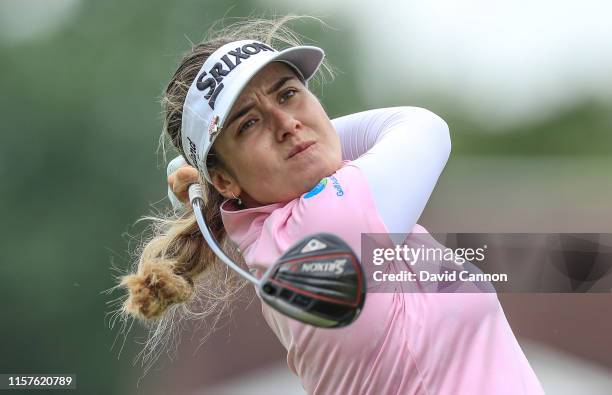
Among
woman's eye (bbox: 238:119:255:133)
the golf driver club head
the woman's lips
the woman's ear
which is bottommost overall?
Answer: the golf driver club head

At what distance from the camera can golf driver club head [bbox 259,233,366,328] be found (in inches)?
43.9

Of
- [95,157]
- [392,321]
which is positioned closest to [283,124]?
[392,321]

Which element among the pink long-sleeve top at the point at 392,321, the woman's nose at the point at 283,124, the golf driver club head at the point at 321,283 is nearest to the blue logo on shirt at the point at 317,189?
the pink long-sleeve top at the point at 392,321

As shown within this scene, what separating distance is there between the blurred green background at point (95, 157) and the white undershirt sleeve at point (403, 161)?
2.89 m

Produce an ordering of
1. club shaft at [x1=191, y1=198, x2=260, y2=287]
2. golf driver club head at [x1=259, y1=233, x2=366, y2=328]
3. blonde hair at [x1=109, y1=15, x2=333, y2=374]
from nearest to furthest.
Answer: golf driver club head at [x1=259, y1=233, x2=366, y2=328], club shaft at [x1=191, y1=198, x2=260, y2=287], blonde hair at [x1=109, y1=15, x2=333, y2=374]

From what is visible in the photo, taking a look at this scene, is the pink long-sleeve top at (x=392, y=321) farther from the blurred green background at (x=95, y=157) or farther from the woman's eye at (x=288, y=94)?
the blurred green background at (x=95, y=157)

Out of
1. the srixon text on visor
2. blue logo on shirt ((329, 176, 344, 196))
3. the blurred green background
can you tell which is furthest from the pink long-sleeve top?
the blurred green background

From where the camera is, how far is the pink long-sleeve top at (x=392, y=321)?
134 cm

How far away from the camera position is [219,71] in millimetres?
1514

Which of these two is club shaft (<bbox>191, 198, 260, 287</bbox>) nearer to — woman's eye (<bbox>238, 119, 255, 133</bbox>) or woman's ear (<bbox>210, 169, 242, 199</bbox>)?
woman's ear (<bbox>210, 169, 242, 199</bbox>)

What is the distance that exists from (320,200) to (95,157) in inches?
152

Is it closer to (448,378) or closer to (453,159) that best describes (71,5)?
(453,159)

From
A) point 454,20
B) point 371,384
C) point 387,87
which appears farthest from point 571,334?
point 371,384

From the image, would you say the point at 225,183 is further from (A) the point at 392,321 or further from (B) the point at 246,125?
(A) the point at 392,321
